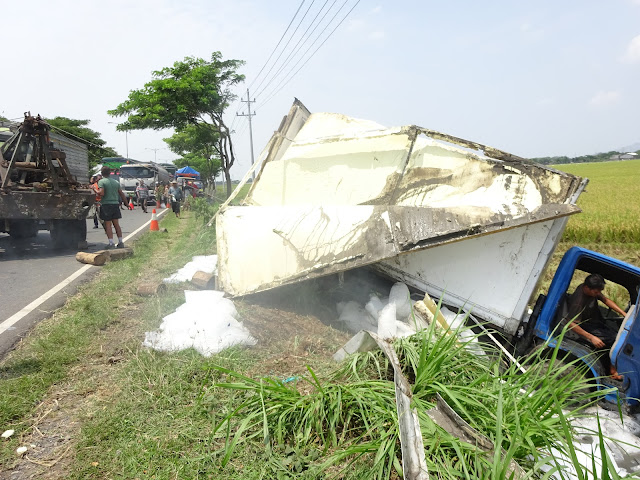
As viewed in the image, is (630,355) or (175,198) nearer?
(630,355)

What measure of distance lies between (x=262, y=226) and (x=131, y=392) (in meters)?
2.03

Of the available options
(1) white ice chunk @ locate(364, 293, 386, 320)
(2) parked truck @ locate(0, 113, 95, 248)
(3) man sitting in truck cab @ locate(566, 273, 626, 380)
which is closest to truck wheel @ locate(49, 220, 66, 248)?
(2) parked truck @ locate(0, 113, 95, 248)

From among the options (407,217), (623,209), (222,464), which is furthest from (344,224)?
(623,209)

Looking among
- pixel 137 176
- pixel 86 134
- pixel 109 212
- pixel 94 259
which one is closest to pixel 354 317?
pixel 94 259

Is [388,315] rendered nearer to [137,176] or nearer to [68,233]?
[68,233]

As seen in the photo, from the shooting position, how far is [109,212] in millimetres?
8055

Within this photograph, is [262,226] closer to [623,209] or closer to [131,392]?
[131,392]

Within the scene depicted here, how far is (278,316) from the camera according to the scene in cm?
412

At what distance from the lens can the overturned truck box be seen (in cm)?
369

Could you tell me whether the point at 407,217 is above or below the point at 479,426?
above

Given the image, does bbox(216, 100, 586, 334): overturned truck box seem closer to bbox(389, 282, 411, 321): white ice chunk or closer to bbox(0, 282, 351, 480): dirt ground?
bbox(389, 282, 411, 321): white ice chunk

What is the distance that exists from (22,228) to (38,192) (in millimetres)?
891

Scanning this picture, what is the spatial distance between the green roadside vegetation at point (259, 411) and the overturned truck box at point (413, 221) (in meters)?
0.88

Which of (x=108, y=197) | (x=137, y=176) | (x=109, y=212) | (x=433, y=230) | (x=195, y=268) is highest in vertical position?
(x=137, y=176)
